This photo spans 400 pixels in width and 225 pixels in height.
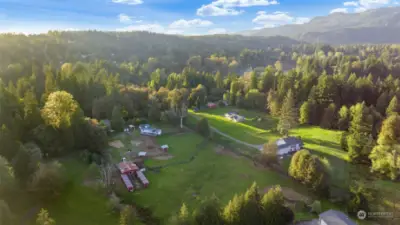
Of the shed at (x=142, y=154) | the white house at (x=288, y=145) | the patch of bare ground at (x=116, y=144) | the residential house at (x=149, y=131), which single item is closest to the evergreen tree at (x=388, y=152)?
the white house at (x=288, y=145)

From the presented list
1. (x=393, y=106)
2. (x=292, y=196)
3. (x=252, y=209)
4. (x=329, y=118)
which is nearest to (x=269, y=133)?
(x=329, y=118)

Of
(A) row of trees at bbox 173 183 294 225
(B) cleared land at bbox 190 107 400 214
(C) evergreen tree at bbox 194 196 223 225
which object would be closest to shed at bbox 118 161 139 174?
(A) row of trees at bbox 173 183 294 225

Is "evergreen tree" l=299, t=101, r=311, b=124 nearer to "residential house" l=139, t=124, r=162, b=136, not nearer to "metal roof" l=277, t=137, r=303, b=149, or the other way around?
"metal roof" l=277, t=137, r=303, b=149

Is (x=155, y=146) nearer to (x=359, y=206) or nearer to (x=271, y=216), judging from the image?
(x=271, y=216)

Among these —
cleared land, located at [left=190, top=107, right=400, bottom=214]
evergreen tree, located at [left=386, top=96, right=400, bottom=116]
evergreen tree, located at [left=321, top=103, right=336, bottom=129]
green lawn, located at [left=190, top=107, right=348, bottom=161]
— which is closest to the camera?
cleared land, located at [left=190, top=107, right=400, bottom=214]

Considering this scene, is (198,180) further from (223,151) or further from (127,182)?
(223,151)

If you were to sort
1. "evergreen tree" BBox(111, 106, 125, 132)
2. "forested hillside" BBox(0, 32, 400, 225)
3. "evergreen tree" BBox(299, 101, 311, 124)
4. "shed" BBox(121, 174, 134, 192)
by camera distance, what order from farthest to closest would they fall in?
"evergreen tree" BBox(299, 101, 311, 124) < "evergreen tree" BBox(111, 106, 125, 132) < "shed" BBox(121, 174, 134, 192) < "forested hillside" BBox(0, 32, 400, 225)
